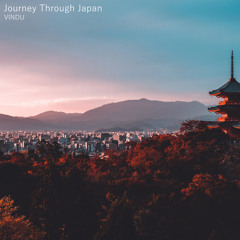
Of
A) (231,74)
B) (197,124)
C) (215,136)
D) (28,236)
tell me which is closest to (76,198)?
(28,236)

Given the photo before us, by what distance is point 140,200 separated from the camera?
56.1ft

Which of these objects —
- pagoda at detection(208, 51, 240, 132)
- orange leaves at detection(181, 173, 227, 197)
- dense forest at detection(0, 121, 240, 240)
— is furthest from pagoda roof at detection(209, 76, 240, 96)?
orange leaves at detection(181, 173, 227, 197)

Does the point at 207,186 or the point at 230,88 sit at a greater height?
the point at 230,88

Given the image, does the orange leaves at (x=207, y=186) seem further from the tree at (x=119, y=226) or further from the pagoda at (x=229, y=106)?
the pagoda at (x=229, y=106)

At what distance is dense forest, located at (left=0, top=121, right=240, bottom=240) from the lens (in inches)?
571

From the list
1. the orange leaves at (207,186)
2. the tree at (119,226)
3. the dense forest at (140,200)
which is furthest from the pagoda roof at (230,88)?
the tree at (119,226)

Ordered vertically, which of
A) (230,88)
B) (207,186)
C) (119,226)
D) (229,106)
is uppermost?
(230,88)

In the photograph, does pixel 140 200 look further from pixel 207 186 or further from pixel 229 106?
pixel 229 106

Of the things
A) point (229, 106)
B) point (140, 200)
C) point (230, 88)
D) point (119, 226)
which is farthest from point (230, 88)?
point (119, 226)

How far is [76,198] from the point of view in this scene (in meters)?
17.3

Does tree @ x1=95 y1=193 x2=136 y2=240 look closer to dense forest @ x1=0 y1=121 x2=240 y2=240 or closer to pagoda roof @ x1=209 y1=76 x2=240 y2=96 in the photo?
dense forest @ x1=0 y1=121 x2=240 y2=240

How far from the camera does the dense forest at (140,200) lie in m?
14.5

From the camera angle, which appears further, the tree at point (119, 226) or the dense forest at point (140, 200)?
the dense forest at point (140, 200)

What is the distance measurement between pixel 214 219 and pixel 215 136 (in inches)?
362
